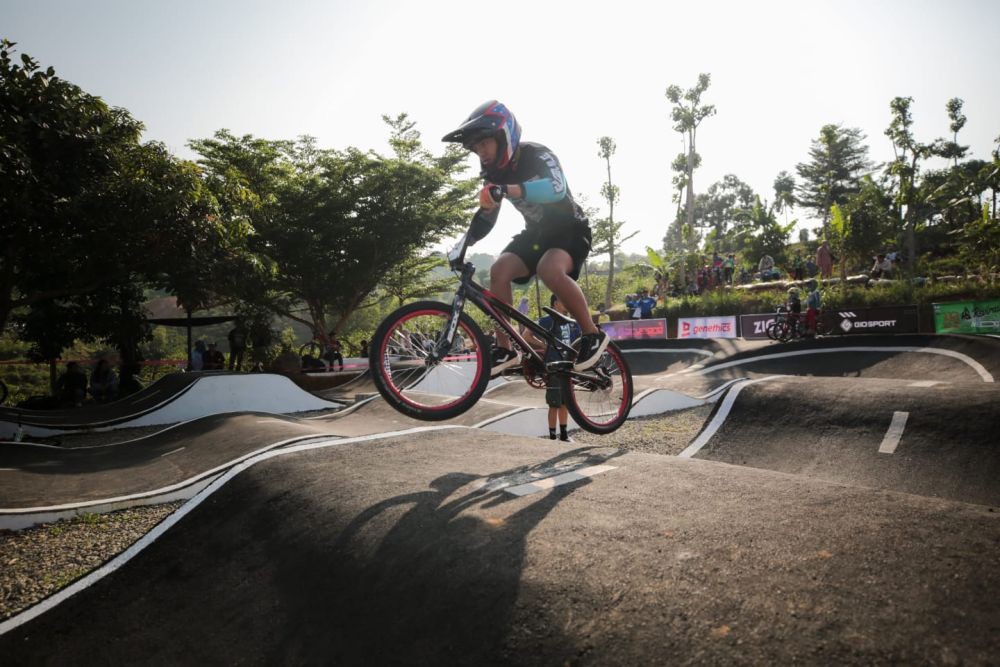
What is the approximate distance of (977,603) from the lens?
6.14ft

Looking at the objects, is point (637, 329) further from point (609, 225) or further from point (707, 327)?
point (609, 225)

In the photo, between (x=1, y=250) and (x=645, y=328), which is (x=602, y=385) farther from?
(x=645, y=328)

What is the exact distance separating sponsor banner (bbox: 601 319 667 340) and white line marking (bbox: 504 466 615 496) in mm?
22029

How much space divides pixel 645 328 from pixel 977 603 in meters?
25.2

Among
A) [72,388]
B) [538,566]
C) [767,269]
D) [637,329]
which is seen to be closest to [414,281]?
[637,329]

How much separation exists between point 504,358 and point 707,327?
73.1ft

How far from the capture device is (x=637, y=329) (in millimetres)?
26734

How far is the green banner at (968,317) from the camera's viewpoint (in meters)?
14.6

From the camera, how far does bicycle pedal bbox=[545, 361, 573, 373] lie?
4.39m

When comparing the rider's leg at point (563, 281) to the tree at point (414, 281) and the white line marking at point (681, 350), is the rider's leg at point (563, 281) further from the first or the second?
the tree at point (414, 281)

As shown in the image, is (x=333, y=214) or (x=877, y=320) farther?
(x=333, y=214)

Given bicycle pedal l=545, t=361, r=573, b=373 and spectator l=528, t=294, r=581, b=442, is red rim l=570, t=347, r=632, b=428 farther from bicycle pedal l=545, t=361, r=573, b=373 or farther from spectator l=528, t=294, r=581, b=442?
bicycle pedal l=545, t=361, r=573, b=373

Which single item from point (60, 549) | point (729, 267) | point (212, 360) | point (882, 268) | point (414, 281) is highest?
point (729, 267)

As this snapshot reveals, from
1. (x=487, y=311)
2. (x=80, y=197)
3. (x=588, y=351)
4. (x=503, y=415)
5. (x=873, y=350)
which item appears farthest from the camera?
(x=873, y=350)
